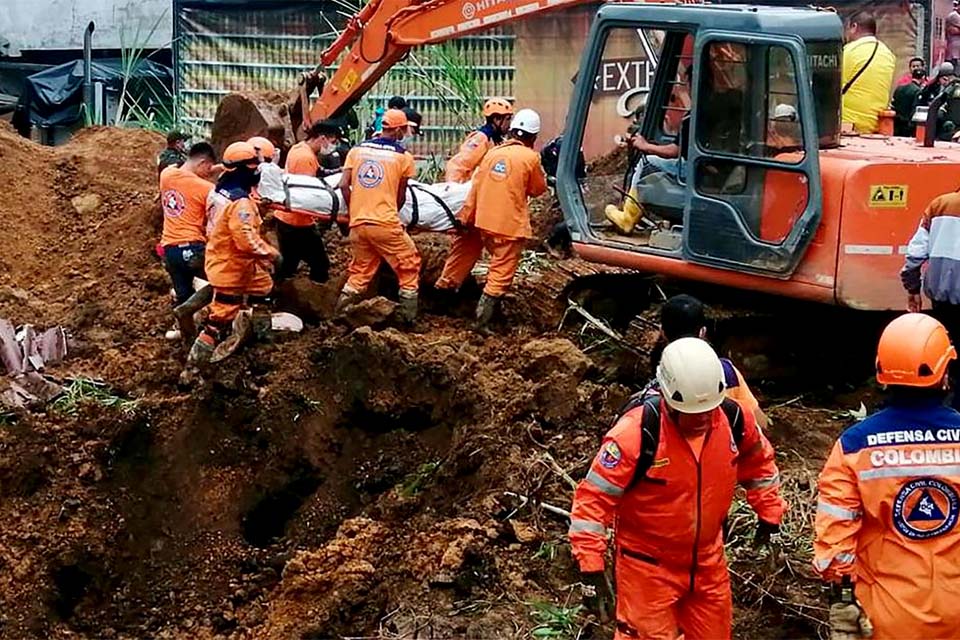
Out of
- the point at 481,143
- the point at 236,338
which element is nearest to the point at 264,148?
the point at 236,338

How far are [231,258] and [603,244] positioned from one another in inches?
98.0

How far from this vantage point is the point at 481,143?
12.4 metres

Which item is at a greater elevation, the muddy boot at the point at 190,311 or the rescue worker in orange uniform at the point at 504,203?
the rescue worker in orange uniform at the point at 504,203

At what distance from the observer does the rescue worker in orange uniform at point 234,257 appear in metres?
10.0

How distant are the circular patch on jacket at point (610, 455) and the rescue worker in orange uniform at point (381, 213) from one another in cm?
526

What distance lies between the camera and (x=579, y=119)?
9914mm

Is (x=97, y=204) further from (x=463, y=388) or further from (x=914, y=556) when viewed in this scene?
(x=914, y=556)

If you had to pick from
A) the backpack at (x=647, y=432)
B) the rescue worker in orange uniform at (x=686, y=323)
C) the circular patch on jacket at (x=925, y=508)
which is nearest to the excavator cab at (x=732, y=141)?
the rescue worker in orange uniform at (x=686, y=323)

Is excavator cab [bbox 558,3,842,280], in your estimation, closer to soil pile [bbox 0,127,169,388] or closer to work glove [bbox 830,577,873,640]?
work glove [bbox 830,577,873,640]

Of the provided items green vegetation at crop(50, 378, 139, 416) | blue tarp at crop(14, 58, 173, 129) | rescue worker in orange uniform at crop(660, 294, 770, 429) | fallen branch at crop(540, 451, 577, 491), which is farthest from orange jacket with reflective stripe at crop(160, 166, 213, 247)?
blue tarp at crop(14, 58, 173, 129)

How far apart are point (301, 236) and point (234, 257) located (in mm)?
1384

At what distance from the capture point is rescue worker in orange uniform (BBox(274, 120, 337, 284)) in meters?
11.5

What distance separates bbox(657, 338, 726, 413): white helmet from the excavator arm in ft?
19.9

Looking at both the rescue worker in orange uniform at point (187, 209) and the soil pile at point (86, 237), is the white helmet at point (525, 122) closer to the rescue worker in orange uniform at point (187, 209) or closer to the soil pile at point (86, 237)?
the rescue worker in orange uniform at point (187, 209)
